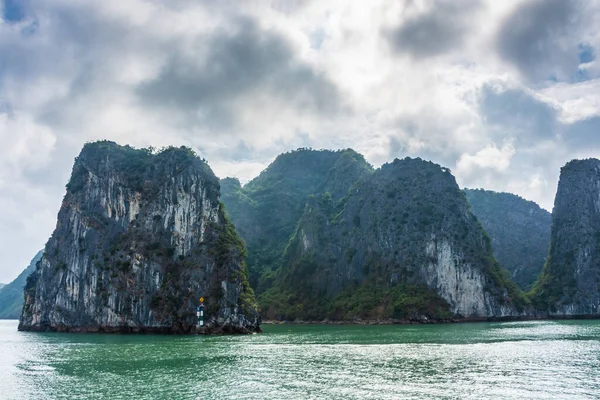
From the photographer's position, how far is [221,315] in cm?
10431

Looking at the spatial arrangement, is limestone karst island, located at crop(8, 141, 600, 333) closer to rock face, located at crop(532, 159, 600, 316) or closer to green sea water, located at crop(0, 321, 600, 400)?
rock face, located at crop(532, 159, 600, 316)

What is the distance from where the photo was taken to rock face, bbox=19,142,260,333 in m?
109

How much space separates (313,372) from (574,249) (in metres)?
161

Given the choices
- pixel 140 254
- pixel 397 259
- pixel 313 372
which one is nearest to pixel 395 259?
pixel 397 259

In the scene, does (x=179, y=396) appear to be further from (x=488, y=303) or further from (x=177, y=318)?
(x=488, y=303)

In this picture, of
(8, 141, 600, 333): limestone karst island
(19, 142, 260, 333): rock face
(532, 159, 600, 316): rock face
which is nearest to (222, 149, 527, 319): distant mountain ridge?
(8, 141, 600, 333): limestone karst island

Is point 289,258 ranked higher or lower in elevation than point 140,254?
higher

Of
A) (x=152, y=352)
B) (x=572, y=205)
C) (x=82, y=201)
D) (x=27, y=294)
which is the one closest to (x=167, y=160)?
(x=82, y=201)

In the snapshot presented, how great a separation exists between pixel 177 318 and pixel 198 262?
13594mm

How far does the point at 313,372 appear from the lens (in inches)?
1809

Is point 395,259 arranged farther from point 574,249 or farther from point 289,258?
point 574,249

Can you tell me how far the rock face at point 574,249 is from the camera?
6565 inches

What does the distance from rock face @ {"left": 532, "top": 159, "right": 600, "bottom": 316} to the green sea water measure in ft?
369

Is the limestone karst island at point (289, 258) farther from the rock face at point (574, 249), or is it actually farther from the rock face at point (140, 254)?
the rock face at point (574, 249)
